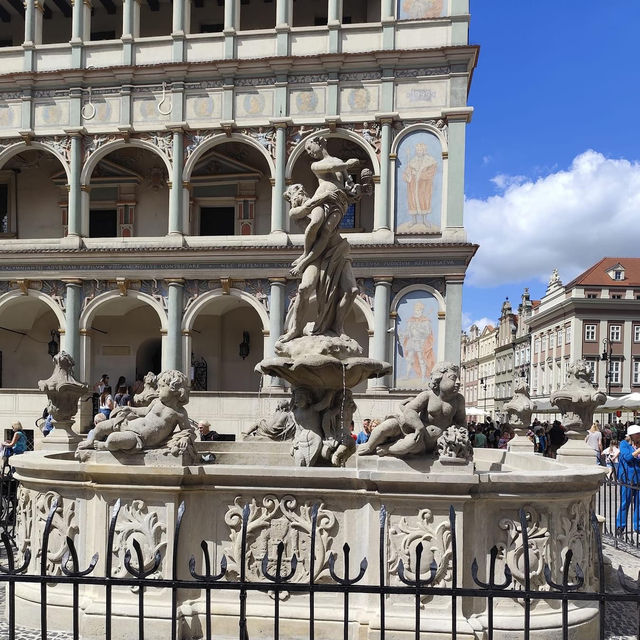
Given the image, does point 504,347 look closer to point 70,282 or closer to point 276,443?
point 70,282

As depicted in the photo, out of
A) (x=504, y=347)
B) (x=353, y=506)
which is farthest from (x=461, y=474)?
(x=504, y=347)

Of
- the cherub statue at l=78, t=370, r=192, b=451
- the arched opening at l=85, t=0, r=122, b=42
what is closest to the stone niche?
the cherub statue at l=78, t=370, r=192, b=451

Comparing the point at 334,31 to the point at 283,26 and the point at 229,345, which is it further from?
the point at 229,345

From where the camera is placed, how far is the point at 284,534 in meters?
4.83

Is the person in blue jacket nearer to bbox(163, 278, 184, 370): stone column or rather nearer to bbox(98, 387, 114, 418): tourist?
bbox(98, 387, 114, 418): tourist

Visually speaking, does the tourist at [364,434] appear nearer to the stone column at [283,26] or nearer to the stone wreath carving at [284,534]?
the stone wreath carving at [284,534]

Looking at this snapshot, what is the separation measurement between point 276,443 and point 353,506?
81.2 inches

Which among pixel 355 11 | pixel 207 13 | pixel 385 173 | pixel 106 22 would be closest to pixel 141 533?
pixel 385 173

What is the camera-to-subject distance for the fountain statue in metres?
5.96

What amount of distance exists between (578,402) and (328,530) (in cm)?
669

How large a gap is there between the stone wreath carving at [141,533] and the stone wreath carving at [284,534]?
0.46 meters

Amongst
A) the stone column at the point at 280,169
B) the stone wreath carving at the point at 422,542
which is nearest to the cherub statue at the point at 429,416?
the stone wreath carving at the point at 422,542

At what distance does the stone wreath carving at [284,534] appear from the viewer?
4805mm

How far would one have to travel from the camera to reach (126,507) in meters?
4.90
